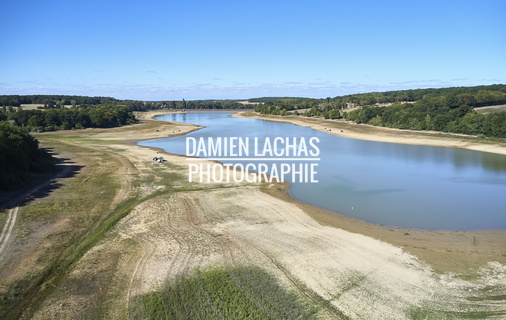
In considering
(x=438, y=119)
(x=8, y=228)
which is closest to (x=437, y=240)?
(x=8, y=228)

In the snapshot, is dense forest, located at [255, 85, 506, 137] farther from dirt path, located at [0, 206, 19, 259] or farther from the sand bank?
dirt path, located at [0, 206, 19, 259]

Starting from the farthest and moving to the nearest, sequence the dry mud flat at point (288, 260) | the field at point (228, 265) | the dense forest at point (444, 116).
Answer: the dense forest at point (444, 116), the dry mud flat at point (288, 260), the field at point (228, 265)

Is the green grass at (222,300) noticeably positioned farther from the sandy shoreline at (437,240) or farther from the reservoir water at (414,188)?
the reservoir water at (414,188)

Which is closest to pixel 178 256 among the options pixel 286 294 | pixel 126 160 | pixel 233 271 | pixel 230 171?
pixel 233 271

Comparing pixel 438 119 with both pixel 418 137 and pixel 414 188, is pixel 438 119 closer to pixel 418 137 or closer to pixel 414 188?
pixel 418 137

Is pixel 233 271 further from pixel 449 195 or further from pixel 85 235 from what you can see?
pixel 449 195

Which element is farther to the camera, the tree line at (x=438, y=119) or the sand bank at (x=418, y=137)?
the tree line at (x=438, y=119)

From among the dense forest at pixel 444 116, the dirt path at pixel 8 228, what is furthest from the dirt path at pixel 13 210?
the dense forest at pixel 444 116
